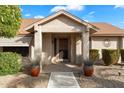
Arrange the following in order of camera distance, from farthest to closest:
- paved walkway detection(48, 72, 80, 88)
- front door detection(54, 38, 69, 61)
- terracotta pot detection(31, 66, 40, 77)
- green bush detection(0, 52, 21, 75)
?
front door detection(54, 38, 69, 61) → green bush detection(0, 52, 21, 75) → terracotta pot detection(31, 66, 40, 77) → paved walkway detection(48, 72, 80, 88)

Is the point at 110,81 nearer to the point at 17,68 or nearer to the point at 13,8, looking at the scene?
the point at 17,68

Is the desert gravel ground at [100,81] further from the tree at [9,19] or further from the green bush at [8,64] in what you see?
the tree at [9,19]

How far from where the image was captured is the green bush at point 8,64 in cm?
1492

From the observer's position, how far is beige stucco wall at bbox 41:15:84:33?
16531 millimetres

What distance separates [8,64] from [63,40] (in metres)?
8.22

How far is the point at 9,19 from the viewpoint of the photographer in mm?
14125

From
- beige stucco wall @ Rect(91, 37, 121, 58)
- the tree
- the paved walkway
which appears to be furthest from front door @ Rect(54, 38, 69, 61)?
the tree

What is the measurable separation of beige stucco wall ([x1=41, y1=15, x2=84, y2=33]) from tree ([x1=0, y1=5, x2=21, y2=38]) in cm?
248

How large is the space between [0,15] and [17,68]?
414 centimetres

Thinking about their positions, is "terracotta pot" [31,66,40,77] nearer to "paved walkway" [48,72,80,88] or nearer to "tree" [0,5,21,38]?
"paved walkway" [48,72,80,88]

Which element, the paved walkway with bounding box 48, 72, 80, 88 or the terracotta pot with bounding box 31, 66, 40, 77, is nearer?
the paved walkway with bounding box 48, 72, 80, 88

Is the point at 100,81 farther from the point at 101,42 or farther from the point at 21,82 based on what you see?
the point at 101,42

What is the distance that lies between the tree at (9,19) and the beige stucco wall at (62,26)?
248 centimetres
